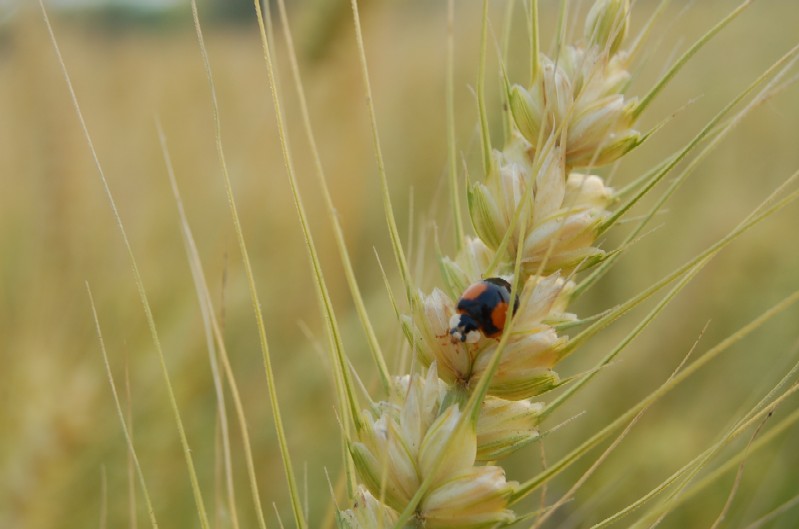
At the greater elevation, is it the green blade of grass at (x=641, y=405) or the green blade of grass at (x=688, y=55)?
the green blade of grass at (x=688, y=55)

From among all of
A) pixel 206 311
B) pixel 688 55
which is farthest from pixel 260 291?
pixel 688 55

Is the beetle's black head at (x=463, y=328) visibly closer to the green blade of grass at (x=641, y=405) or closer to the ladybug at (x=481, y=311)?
the ladybug at (x=481, y=311)

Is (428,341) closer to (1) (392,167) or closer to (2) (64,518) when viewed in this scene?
(2) (64,518)

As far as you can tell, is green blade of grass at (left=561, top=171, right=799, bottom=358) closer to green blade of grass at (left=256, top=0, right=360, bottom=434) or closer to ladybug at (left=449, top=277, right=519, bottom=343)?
ladybug at (left=449, top=277, right=519, bottom=343)

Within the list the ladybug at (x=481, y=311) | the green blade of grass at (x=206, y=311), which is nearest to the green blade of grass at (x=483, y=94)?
the ladybug at (x=481, y=311)

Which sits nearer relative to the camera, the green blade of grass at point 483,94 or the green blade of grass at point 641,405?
the green blade of grass at point 641,405

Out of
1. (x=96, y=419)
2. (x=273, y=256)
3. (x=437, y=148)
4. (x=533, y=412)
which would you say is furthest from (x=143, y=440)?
(x=437, y=148)
